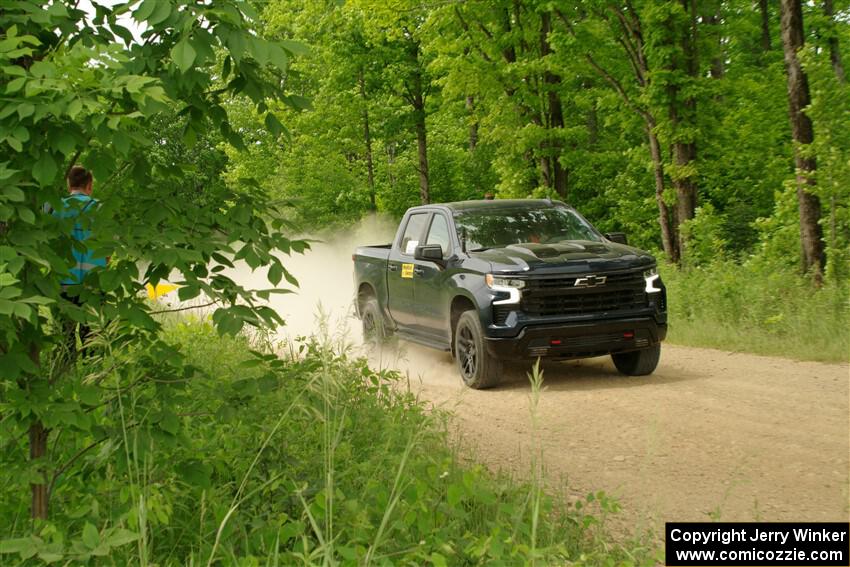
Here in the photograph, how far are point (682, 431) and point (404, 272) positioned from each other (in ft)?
17.3

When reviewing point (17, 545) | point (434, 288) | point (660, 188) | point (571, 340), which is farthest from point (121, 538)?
A: point (660, 188)

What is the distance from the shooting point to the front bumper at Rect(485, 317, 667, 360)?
377 inches

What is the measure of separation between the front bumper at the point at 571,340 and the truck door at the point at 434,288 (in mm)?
1256

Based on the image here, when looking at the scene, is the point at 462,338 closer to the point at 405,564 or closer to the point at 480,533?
the point at 480,533

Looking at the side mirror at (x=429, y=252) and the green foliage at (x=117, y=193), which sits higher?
the green foliage at (x=117, y=193)

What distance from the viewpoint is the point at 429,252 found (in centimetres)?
1066

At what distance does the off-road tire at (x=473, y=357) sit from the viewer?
388 inches

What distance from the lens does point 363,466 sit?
4859 mm

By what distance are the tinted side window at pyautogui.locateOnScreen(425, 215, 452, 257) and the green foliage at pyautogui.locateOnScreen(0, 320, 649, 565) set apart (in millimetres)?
5980

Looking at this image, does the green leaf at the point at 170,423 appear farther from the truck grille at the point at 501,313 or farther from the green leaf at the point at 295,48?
the truck grille at the point at 501,313

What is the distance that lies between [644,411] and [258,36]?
5771mm

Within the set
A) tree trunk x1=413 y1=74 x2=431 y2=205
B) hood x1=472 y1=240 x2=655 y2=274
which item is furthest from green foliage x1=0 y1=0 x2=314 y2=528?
tree trunk x1=413 y1=74 x2=431 y2=205

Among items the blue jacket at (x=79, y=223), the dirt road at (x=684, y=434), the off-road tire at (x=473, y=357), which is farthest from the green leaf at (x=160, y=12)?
the off-road tire at (x=473, y=357)

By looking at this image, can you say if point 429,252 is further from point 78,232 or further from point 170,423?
point 170,423
